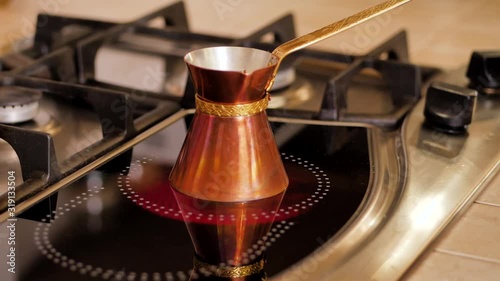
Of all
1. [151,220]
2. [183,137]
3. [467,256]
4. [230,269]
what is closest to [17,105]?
[183,137]

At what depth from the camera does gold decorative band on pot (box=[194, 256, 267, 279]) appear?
22.7 inches

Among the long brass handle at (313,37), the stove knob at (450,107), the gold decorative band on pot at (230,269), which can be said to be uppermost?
the long brass handle at (313,37)

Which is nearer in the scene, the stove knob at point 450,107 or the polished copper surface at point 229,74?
the polished copper surface at point 229,74

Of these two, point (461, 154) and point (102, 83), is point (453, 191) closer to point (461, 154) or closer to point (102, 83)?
point (461, 154)

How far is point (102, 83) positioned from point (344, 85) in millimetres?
305

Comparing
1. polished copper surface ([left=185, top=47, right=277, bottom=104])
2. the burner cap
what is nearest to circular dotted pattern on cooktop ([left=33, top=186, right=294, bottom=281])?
polished copper surface ([left=185, top=47, right=277, bottom=104])

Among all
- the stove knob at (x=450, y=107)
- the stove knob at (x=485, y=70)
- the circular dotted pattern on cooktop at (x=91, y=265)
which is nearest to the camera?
the circular dotted pattern on cooktop at (x=91, y=265)

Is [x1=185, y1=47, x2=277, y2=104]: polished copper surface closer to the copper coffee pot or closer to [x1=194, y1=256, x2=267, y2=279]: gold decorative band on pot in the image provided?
the copper coffee pot

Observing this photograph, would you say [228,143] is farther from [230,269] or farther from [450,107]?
[450,107]

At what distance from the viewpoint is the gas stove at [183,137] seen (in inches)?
23.7

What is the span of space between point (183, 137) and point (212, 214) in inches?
8.4

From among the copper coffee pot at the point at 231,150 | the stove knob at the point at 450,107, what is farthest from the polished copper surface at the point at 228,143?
the stove knob at the point at 450,107

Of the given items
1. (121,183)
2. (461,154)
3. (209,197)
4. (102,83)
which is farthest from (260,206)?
(102,83)

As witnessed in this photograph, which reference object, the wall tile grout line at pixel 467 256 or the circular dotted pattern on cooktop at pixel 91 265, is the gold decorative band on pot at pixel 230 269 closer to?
the circular dotted pattern on cooktop at pixel 91 265
